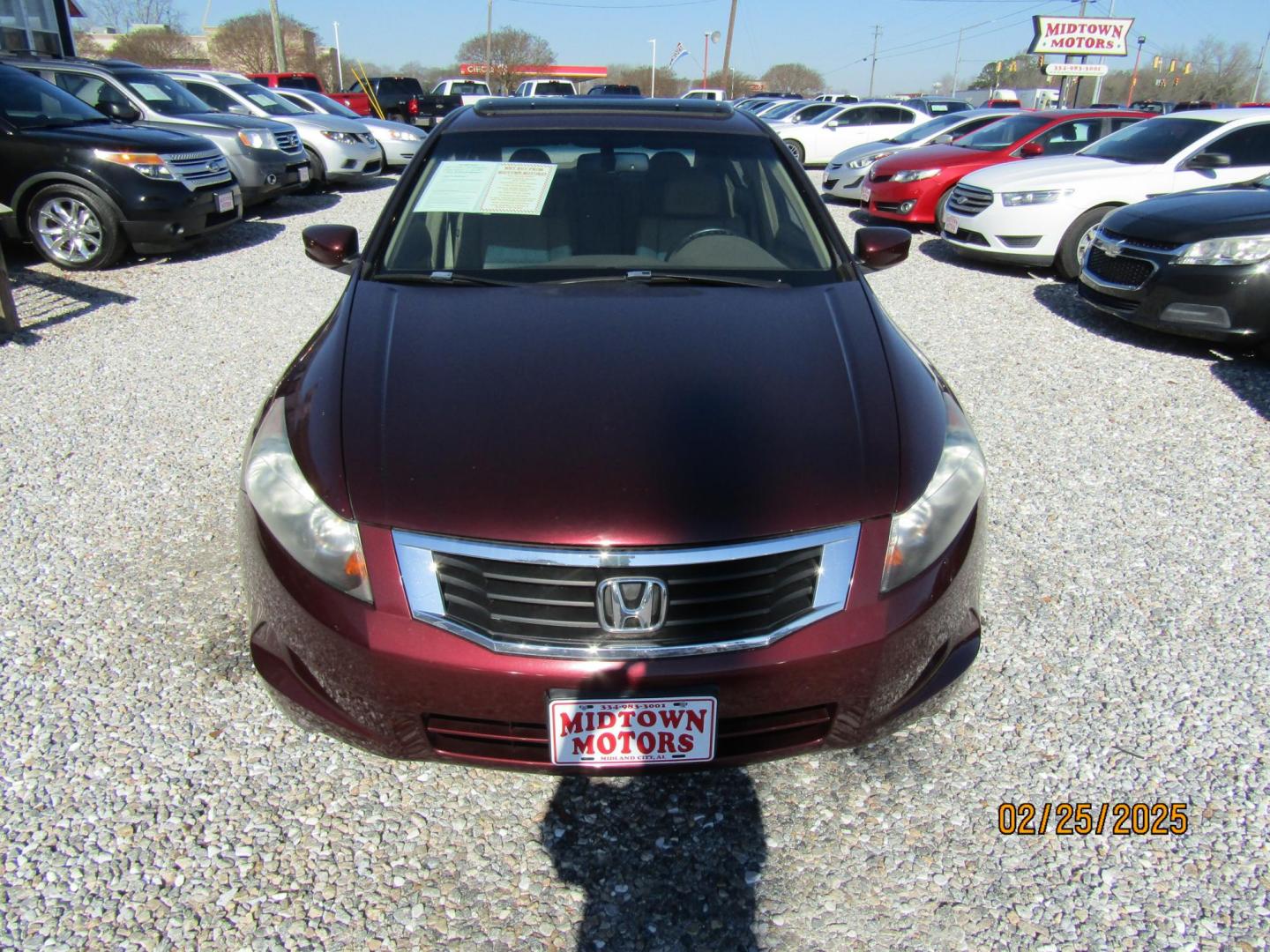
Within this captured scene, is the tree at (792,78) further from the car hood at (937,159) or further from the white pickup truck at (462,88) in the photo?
the car hood at (937,159)

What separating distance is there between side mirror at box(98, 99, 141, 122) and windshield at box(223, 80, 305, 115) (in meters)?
3.17

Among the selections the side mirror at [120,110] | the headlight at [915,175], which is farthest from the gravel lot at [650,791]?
the headlight at [915,175]

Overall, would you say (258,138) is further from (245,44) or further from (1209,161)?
(245,44)

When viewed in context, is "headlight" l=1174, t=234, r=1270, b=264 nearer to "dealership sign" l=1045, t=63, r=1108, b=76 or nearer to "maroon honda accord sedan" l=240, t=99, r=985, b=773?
"maroon honda accord sedan" l=240, t=99, r=985, b=773

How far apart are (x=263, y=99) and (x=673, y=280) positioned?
13.2 meters

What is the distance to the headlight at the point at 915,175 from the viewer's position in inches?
440

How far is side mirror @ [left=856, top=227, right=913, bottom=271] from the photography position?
3.42 meters

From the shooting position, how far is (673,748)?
1.94 meters

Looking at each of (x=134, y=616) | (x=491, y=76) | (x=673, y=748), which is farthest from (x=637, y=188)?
(x=491, y=76)

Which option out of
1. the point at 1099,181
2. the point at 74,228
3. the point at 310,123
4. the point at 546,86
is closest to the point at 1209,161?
the point at 1099,181

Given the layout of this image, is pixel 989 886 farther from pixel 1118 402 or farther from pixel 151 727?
pixel 1118 402

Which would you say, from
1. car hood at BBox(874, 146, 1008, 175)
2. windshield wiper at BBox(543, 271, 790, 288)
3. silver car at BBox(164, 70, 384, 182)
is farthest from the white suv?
silver car at BBox(164, 70, 384, 182)

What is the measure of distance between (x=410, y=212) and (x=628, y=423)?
152 cm

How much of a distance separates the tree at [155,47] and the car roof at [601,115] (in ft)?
153
